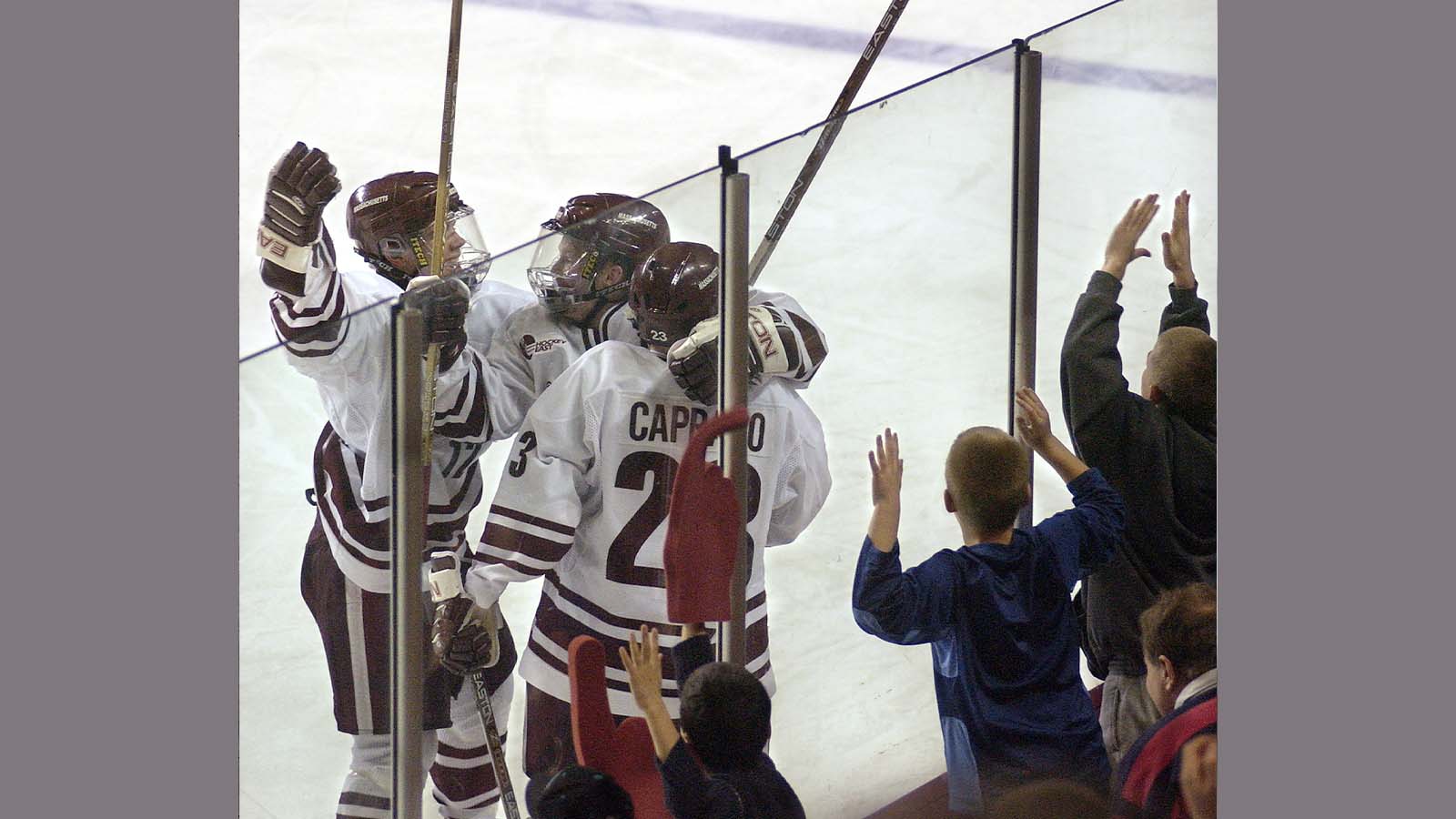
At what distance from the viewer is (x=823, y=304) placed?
369cm

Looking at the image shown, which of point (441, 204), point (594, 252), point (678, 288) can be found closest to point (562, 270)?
point (594, 252)

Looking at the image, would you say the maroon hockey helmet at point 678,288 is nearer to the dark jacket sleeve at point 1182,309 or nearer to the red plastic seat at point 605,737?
the red plastic seat at point 605,737

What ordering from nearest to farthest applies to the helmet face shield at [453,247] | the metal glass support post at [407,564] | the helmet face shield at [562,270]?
1. the metal glass support post at [407,564]
2. the helmet face shield at [562,270]
3. the helmet face shield at [453,247]

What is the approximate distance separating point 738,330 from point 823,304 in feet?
0.55

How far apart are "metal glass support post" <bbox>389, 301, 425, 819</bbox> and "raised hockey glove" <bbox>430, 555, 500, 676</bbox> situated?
1.6 inches

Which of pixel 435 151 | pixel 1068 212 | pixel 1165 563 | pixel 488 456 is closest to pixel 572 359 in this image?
pixel 488 456

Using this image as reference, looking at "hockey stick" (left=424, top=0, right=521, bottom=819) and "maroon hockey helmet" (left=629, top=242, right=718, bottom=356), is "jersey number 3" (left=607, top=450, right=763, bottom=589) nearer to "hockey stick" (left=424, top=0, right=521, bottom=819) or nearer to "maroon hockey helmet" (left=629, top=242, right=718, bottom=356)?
Result: "maroon hockey helmet" (left=629, top=242, right=718, bottom=356)

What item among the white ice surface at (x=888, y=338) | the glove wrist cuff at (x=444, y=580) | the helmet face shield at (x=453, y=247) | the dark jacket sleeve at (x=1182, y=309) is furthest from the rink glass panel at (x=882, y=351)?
the helmet face shield at (x=453, y=247)

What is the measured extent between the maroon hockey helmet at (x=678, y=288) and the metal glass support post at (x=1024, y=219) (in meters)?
0.59

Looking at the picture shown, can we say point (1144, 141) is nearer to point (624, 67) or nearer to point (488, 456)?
point (488, 456)

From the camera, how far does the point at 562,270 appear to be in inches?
148

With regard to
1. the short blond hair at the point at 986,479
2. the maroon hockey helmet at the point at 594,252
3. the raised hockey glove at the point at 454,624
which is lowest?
the raised hockey glove at the point at 454,624

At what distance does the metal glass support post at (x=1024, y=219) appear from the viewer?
153 inches

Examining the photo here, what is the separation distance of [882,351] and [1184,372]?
2.46 ft
